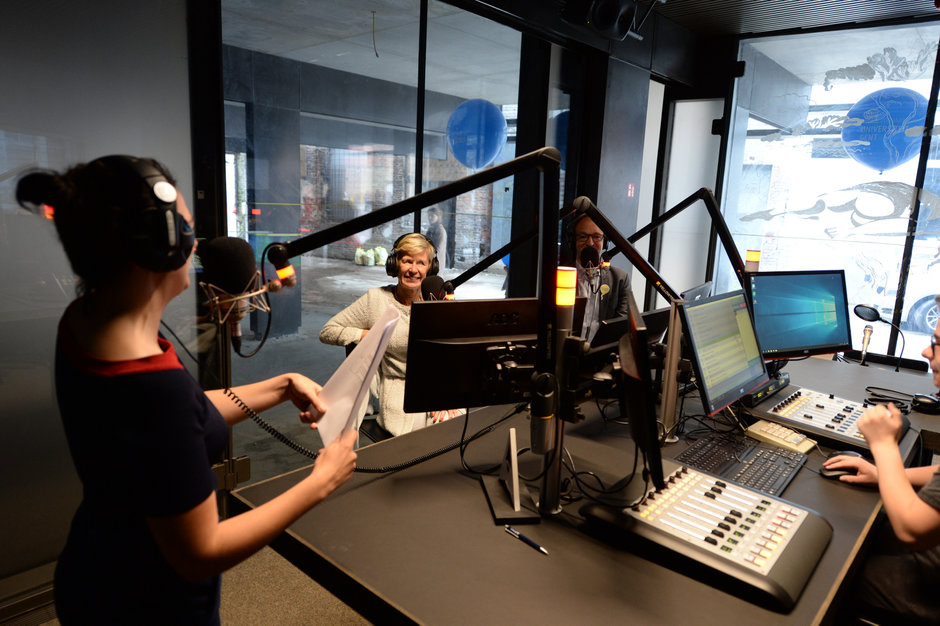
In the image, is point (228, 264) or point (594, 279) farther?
point (594, 279)

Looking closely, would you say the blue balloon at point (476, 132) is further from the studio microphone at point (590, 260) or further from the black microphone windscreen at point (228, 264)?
the black microphone windscreen at point (228, 264)

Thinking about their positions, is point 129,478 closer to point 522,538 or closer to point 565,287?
point 522,538

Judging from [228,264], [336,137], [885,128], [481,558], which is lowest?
[481,558]

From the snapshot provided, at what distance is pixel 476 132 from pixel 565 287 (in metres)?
2.86

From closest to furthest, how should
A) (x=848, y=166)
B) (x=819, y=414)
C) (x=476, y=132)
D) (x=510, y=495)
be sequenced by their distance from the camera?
1. (x=510, y=495)
2. (x=819, y=414)
3. (x=476, y=132)
4. (x=848, y=166)

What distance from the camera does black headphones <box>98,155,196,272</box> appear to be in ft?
2.69

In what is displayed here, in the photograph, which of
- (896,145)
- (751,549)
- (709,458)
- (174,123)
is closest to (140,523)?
(751,549)

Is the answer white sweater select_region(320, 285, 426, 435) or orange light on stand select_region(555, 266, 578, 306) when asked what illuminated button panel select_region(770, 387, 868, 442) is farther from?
white sweater select_region(320, 285, 426, 435)

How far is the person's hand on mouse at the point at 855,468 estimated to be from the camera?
152 centimetres

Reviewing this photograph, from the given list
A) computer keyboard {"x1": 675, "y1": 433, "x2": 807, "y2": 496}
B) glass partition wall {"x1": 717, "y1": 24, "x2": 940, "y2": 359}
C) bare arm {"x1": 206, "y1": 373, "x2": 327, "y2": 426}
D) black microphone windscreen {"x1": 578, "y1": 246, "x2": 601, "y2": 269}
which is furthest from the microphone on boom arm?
glass partition wall {"x1": 717, "y1": 24, "x2": 940, "y2": 359}

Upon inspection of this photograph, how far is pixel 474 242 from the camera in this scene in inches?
159

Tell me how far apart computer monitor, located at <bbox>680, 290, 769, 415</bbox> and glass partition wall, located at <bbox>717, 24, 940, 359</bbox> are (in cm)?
337

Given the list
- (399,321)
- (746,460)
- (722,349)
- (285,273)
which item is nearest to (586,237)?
(399,321)

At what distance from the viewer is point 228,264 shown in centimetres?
118
